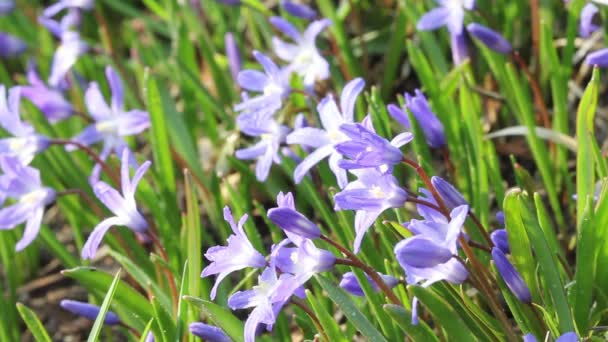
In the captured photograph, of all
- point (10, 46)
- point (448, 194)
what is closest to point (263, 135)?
point (448, 194)

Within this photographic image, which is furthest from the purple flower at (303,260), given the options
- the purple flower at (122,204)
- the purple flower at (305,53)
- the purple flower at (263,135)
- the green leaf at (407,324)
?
the purple flower at (305,53)

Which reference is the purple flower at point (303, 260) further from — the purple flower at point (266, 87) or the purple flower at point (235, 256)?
the purple flower at point (266, 87)

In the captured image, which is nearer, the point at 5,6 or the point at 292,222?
the point at 292,222

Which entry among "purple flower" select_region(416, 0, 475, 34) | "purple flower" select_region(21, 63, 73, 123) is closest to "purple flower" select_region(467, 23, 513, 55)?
"purple flower" select_region(416, 0, 475, 34)

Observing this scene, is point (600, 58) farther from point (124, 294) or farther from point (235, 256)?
point (124, 294)

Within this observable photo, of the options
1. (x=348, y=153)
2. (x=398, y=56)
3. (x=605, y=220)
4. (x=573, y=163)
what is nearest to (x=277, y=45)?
(x=398, y=56)

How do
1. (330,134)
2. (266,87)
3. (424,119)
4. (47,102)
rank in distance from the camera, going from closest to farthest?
(330,134)
(424,119)
(266,87)
(47,102)
